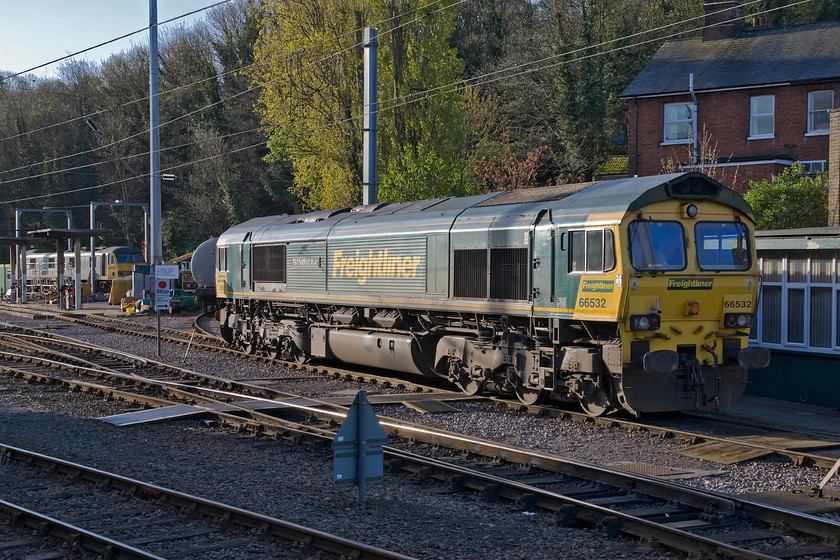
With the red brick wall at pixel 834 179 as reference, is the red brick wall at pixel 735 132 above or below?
above

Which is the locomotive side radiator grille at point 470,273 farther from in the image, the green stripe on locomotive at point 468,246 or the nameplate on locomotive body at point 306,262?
the nameplate on locomotive body at point 306,262

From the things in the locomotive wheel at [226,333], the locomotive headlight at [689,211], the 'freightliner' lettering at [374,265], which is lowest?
the locomotive wheel at [226,333]

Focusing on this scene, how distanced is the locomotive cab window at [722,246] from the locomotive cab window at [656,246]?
35 centimetres

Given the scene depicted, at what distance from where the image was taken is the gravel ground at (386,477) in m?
7.31

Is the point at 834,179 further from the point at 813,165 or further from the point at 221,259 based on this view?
the point at 221,259

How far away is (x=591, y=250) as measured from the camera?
12.2 m

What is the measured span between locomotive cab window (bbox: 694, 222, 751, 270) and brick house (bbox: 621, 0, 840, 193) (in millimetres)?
18084

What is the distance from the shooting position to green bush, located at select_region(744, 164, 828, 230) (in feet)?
67.7

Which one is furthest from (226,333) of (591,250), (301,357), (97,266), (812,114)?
(97,266)

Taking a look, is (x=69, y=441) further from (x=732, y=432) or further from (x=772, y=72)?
(x=772, y=72)

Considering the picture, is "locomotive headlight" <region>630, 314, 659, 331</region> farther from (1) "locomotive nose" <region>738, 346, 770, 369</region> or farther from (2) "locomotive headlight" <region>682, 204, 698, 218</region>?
(2) "locomotive headlight" <region>682, 204, 698, 218</region>

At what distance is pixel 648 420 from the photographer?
1299cm

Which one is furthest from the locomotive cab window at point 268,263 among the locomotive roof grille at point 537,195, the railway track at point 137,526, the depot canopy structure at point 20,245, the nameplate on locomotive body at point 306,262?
the depot canopy structure at point 20,245

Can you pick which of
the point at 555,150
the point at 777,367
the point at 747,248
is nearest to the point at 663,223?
the point at 747,248
